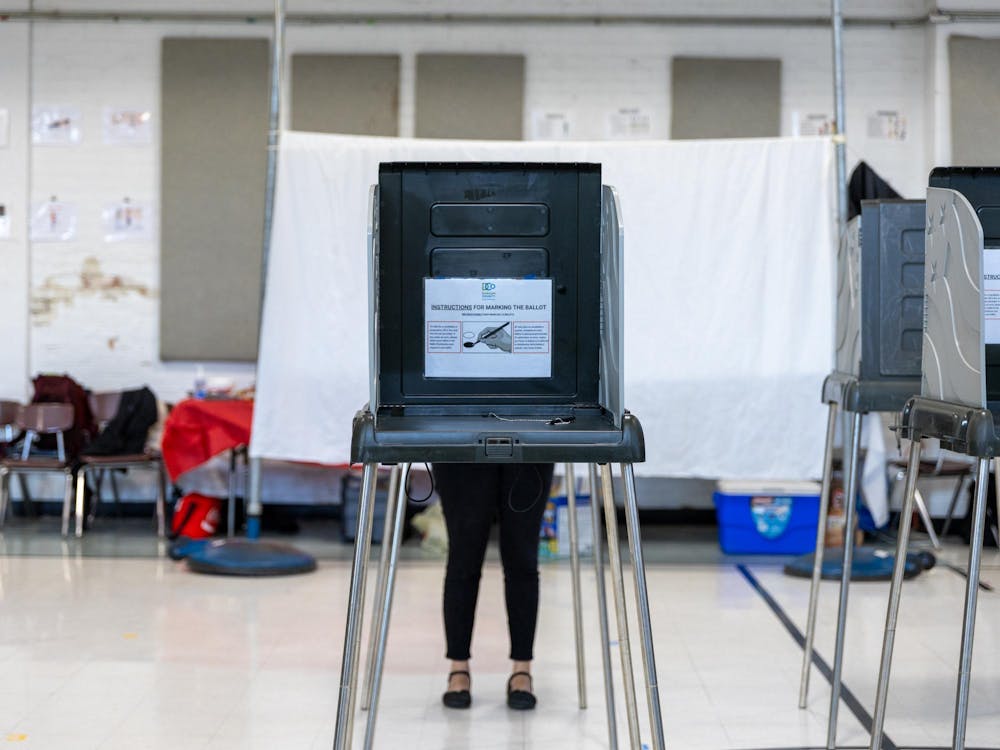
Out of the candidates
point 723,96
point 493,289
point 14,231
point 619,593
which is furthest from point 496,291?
point 14,231

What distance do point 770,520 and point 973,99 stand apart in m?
2.54

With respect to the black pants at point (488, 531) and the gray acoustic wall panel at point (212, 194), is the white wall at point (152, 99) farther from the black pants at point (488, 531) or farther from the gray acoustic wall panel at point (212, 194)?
the black pants at point (488, 531)

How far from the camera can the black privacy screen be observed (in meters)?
2.24

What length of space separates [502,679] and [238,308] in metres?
3.70

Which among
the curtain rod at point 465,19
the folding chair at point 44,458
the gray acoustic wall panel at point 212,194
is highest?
the curtain rod at point 465,19

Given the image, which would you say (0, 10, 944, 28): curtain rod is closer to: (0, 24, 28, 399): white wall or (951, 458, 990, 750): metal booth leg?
(0, 24, 28, 399): white wall

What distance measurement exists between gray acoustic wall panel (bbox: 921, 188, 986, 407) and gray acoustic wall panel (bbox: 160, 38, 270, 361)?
15.7 feet

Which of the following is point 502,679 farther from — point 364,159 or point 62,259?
point 62,259

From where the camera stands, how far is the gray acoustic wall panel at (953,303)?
218 centimetres

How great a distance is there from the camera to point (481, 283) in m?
2.24

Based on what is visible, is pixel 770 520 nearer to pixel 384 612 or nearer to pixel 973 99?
pixel 973 99

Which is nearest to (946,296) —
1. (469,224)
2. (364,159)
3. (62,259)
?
(469,224)

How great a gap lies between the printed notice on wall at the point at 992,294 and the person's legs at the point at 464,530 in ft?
4.06

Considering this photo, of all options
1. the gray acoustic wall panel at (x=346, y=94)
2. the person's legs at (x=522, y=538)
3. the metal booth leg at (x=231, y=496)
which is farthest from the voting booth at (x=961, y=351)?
the gray acoustic wall panel at (x=346, y=94)
